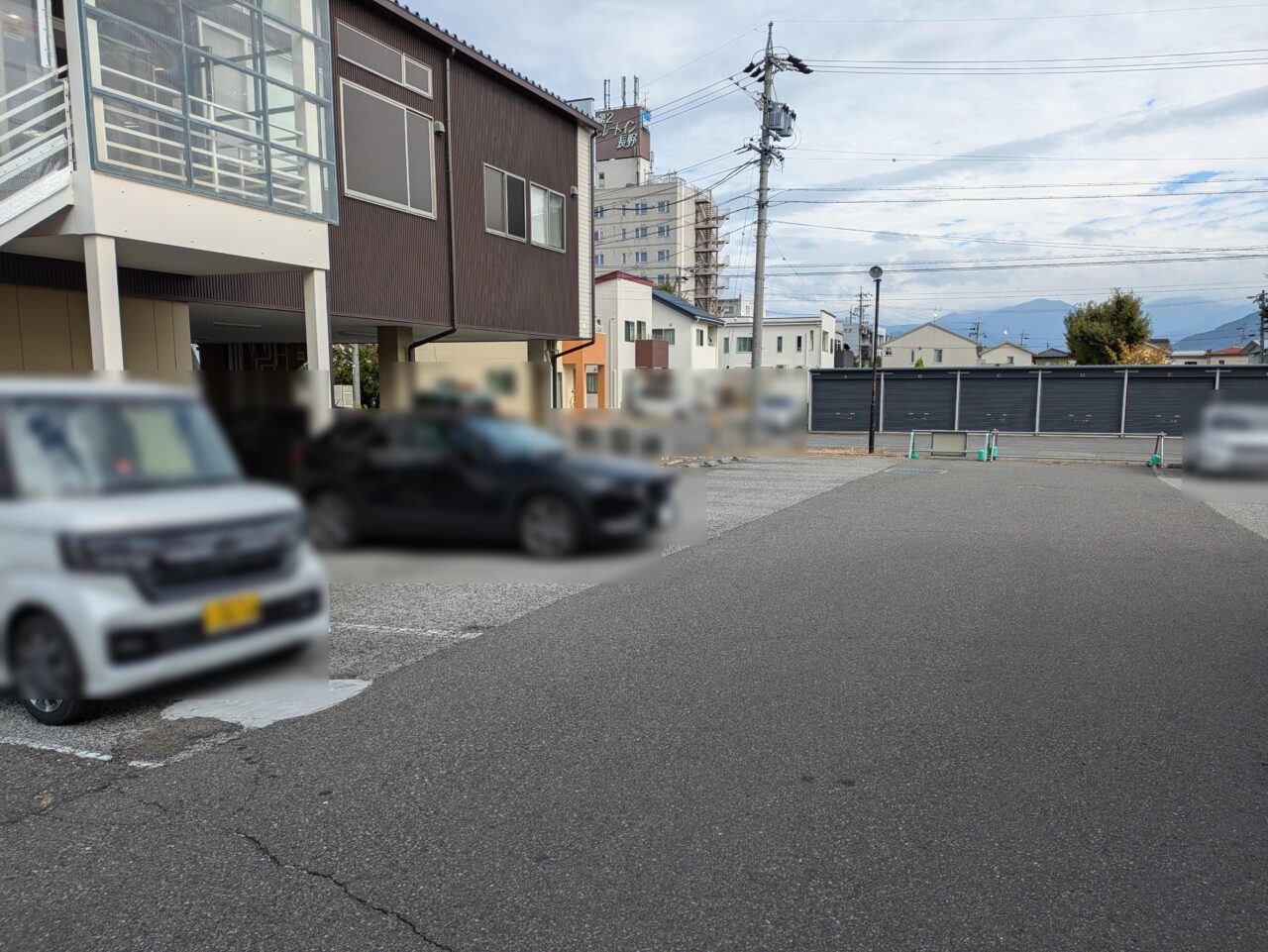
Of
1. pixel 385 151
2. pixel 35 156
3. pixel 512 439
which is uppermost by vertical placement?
pixel 385 151

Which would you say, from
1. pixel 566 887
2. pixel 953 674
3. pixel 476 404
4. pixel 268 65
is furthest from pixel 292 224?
pixel 953 674

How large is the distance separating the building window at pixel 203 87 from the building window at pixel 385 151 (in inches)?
20.6

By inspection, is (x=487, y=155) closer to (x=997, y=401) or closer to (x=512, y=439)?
(x=512, y=439)

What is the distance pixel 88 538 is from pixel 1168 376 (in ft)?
14.4

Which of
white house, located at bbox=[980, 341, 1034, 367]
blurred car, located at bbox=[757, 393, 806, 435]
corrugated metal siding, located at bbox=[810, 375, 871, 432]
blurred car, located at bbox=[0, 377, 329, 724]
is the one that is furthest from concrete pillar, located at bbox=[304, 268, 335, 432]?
white house, located at bbox=[980, 341, 1034, 367]

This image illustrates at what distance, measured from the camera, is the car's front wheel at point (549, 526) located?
41.4 inches

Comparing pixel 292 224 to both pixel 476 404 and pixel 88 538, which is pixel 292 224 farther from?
pixel 88 538

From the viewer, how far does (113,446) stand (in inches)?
36.9

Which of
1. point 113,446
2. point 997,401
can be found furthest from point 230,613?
point 997,401

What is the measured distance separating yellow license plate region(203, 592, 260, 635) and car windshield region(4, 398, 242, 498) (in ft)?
0.40

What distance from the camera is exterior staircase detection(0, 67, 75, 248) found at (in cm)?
206

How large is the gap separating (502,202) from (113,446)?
3.06 m

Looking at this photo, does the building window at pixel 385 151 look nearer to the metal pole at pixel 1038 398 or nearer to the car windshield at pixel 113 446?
the car windshield at pixel 113 446

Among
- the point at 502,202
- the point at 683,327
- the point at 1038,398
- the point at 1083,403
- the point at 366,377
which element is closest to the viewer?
the point at 366,377
